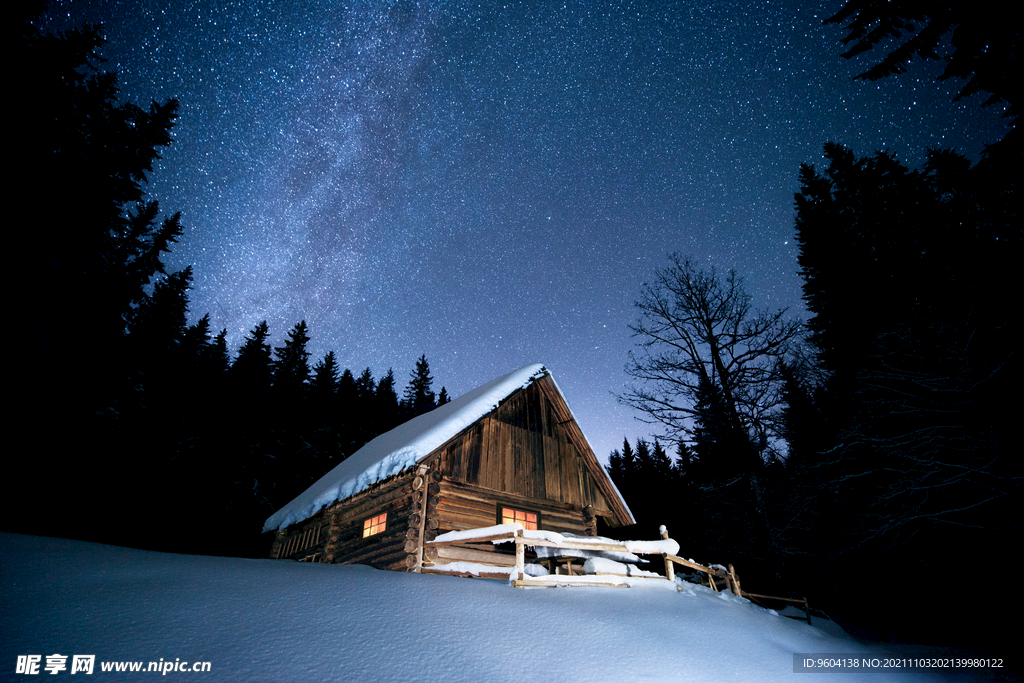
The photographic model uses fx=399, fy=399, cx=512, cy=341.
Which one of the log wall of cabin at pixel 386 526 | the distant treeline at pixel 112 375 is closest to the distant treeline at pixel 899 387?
the log wall of cabin at pixel 386 526

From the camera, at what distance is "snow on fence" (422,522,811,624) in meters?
7.17

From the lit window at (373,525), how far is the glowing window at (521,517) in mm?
3403

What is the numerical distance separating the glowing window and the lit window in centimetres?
340

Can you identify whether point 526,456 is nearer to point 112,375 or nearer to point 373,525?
point 373,525

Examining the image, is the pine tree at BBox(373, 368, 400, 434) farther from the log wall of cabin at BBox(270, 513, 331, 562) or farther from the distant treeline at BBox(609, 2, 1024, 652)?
the distant treeline at BBox(609, 2, 1024, 652)

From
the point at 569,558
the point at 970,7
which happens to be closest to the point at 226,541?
the point at 569,558

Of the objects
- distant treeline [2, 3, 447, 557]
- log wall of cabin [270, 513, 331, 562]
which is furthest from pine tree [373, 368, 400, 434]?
log wall of cabin [270, 513, 331, 562]

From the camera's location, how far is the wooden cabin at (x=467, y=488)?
10141 millimetres

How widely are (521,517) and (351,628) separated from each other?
8.03 metres

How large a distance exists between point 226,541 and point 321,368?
18.1 metres

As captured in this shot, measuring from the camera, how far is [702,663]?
4891 mm

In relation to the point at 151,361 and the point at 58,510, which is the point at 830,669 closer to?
the point at 58,510

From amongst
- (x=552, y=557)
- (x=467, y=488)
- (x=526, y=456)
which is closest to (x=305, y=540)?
(x=467, y=488)

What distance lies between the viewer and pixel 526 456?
41.9 ft
